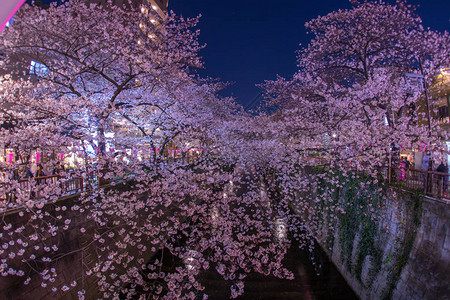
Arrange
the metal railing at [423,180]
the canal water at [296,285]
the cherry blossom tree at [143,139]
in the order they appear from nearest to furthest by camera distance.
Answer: the metal railing at [423,180] → the cherry blossom tree at [143,139] → the canal water at [296,285]

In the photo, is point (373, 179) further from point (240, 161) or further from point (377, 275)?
point (240, 161)

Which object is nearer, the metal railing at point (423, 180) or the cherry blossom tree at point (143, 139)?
the metal railing at point (423, 180)

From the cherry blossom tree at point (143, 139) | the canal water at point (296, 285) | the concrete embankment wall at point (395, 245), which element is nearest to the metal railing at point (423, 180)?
the concrete embankment wall at point (395, 245)

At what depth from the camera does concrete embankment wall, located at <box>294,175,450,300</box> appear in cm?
666

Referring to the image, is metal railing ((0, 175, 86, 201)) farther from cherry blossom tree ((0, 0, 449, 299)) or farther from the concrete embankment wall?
the concrete embankment wall

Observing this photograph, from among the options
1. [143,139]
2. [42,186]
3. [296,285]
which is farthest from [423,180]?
[143,139]

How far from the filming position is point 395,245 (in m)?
8.32

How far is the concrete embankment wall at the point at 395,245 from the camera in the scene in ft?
21.9

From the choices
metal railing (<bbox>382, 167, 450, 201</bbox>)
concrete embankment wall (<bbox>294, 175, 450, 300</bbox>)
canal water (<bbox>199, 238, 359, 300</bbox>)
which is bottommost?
canal water (<bbox>199, 238, 359, 300</bbox>)

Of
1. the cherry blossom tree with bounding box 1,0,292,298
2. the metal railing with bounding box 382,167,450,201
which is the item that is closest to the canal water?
the cherry blossom tree with bounding box 1,0,292,298

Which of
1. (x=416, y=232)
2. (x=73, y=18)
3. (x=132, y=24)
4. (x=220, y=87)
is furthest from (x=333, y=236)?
(x=220, y=87)

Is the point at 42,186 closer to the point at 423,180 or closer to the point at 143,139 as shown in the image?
the point at 143,139

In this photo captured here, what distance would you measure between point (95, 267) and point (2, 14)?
8.86m

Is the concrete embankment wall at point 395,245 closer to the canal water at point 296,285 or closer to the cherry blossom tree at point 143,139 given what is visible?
the canal water at point 296,285
